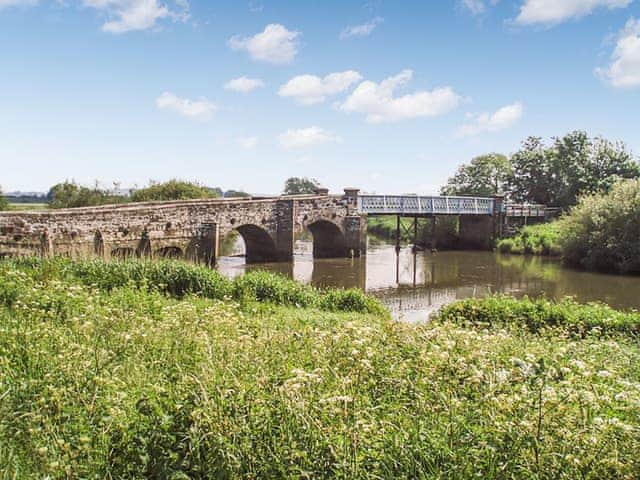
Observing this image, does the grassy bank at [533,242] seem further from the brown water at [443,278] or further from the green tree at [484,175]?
the green tree at [484,175]

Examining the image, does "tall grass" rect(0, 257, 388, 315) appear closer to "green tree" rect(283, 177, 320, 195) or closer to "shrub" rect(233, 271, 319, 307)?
"shrub" rect(233, 271, 319, 307)

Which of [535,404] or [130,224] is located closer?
[535,404]

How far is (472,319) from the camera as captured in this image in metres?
10.9

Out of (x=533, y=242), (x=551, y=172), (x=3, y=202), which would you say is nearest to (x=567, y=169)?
(x=551, y=172)

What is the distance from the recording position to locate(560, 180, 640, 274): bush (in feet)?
82.1

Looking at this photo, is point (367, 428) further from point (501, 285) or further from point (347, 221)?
point (347, 221)

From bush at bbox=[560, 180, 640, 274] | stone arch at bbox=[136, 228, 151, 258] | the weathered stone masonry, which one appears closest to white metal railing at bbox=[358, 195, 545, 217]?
the weathered stone masonry

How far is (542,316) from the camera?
10.6m

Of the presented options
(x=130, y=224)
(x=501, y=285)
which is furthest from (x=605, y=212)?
(x=130, y=224)

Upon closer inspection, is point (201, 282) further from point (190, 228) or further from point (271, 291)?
point (190, 228)

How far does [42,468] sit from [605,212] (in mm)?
28248

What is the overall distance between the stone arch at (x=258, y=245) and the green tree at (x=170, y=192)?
6243 mm

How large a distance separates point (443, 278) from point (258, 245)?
9.65m

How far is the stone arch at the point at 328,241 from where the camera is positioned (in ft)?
95.2
